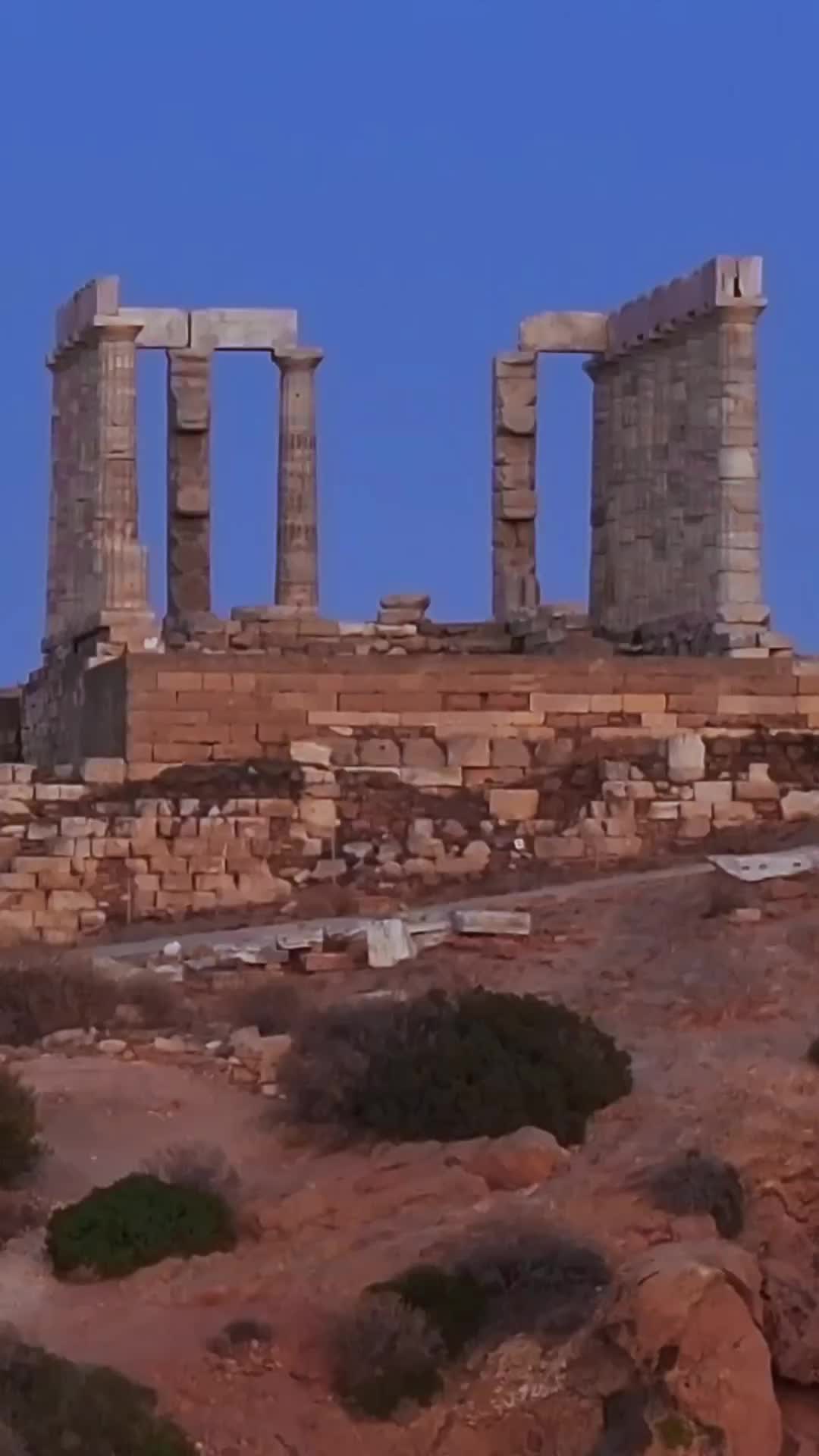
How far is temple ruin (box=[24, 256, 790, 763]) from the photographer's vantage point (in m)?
37.5

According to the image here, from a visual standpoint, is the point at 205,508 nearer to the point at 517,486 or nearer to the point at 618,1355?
the point at 517,486

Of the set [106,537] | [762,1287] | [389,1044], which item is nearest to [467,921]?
[389,1044]

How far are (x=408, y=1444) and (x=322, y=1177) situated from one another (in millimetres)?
2718

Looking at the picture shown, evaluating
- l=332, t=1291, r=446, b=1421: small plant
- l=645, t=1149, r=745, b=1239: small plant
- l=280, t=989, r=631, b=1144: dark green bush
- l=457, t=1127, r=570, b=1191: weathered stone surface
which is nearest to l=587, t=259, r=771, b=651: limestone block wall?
l=280, t=989, r=631, b=1144: dark green bush

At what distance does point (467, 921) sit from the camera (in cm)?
2755

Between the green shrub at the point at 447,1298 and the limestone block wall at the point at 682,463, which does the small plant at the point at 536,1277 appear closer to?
the green shrub at the point at 447,1298

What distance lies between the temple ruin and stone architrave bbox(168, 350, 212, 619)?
17 mm

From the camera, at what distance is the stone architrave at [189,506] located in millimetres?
39500

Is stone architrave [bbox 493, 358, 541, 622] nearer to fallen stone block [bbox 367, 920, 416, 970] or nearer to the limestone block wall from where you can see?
the limestone block wall

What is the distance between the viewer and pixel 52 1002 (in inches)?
1021

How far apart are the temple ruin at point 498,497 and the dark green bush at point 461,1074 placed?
39.0 feet

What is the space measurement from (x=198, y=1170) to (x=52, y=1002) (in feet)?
11.9

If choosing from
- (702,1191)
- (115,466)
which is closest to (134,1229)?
(702,1191)

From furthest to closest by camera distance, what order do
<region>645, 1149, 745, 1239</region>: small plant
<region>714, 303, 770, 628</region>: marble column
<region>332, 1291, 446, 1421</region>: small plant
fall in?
<region>714, 303, 770, 628</region>: marble column
<region>645, 1149, 745, 1239</region>: small plant
<region>332, 1291, 446, 1421</region>: small plant
